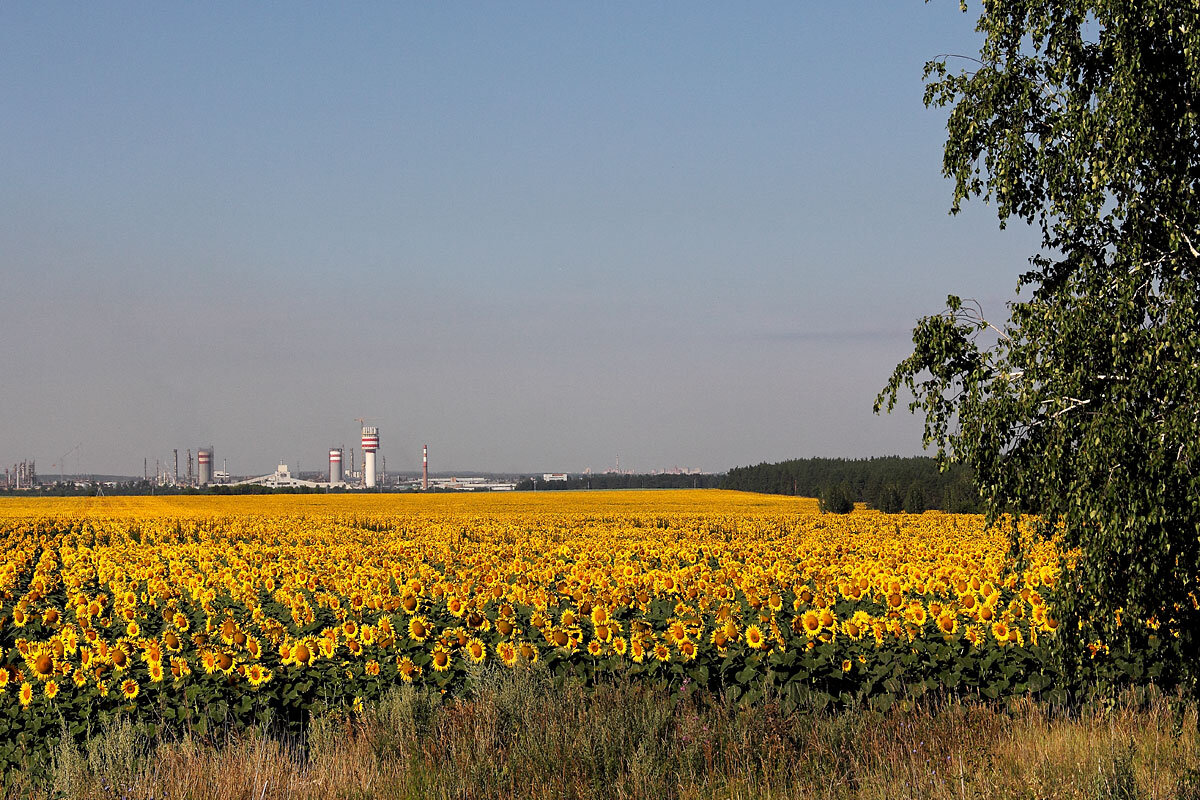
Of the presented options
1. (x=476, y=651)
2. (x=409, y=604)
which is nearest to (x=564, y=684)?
(x=476, y=651)

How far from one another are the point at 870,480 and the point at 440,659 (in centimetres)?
11677

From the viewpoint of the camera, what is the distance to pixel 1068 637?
30.5 ft

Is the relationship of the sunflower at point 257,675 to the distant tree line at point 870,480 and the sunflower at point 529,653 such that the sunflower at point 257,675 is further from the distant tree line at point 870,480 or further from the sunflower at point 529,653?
the distant tree line at point 870,480

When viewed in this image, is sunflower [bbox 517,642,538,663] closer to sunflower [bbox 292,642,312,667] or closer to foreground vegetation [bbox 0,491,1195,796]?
foreground vegetation [bbox 0,491,1195,796]

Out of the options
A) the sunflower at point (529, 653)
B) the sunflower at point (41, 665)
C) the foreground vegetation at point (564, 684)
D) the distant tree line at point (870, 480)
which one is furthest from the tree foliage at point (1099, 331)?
the distant tree line at point (870, 480)

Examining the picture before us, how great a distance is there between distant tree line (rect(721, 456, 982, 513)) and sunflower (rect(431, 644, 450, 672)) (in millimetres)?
54544

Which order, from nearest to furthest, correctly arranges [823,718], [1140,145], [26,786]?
1. [26,786]
2. [1140,145]
3. [823,718]

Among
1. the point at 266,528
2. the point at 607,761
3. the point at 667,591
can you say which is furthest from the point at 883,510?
the point at 607,761

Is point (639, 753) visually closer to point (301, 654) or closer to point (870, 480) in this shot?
point (301, 654)

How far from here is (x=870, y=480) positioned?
4813 inches

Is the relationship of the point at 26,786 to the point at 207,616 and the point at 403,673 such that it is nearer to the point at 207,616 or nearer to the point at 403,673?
the point at 403,673

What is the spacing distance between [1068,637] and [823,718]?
221 cm

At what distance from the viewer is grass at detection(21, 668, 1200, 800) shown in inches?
287

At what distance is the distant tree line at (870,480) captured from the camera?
7219cm
